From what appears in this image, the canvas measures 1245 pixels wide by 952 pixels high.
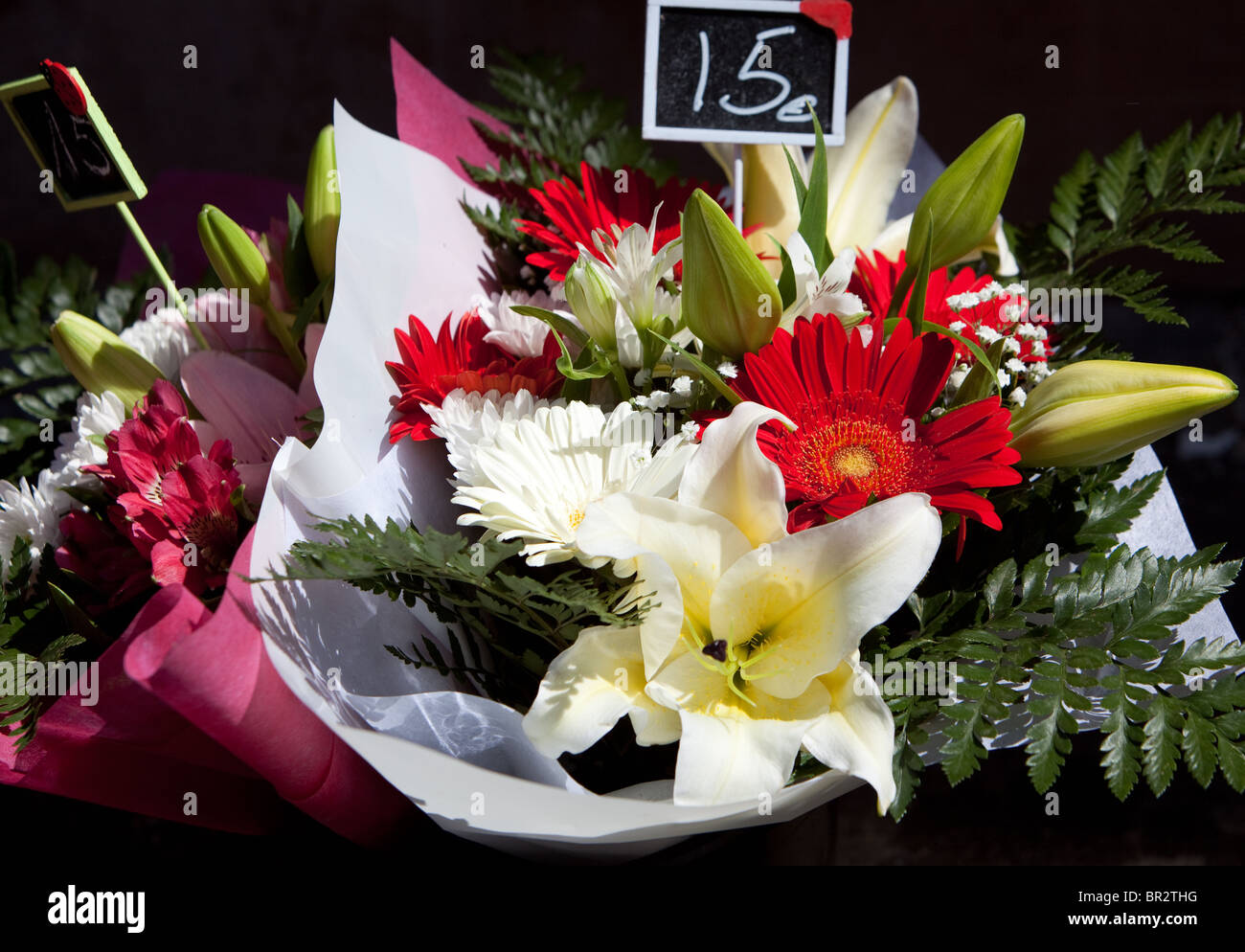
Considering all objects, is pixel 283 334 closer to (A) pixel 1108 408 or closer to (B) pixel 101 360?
(B) pixel 101 360

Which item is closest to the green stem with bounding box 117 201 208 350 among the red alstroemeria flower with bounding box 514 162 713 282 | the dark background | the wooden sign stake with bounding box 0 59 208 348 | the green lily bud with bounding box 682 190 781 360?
the wooden sign stake with bounding box 0 59 208 348

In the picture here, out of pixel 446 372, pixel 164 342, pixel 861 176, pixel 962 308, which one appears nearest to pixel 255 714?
pixel 446 372

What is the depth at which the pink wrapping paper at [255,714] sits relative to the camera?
0.41 meters

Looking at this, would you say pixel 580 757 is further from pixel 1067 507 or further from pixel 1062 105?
pixel 1062 105

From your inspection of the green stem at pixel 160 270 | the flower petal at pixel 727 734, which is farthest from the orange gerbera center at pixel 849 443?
the green stem at pixel 160 270

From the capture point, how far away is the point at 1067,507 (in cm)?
58

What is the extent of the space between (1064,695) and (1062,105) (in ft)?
4.26

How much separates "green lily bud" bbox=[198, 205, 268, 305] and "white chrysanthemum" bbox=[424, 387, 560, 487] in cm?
17

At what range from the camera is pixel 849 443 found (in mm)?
507

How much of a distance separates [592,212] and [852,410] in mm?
223

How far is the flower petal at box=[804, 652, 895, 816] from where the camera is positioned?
1.41 ft

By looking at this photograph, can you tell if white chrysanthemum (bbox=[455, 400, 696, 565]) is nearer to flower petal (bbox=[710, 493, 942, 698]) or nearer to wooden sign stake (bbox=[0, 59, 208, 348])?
flower petal (bbox=[710, 493, 942, 698])

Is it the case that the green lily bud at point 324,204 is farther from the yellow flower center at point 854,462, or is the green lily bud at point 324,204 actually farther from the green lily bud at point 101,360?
the yellow flower center at point 854,462
